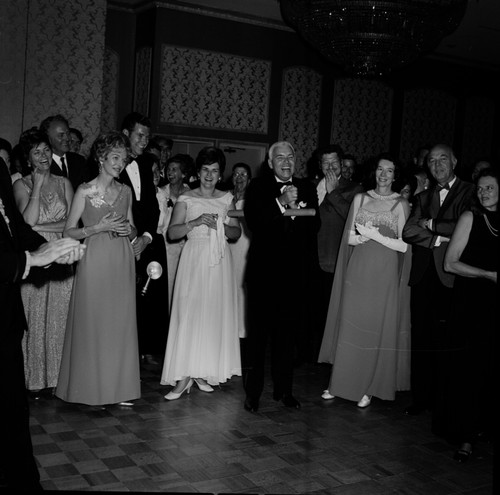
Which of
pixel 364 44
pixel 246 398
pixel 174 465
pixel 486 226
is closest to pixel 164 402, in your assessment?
pixel 246 398

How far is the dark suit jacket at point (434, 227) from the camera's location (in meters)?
4.16

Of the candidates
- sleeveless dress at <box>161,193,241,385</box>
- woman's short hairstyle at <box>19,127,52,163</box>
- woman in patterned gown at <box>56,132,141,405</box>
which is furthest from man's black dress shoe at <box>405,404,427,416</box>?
woman's short hairstyle at <box>19,127,52,163</box>

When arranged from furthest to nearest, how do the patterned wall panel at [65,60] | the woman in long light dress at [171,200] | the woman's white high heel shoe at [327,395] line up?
1. the patterned wall panel at [65,60]
2. the woman in long light dress at [171,200]
3. the woman's white high heel shoe at [327,395]

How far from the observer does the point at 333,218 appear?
17.3 ft

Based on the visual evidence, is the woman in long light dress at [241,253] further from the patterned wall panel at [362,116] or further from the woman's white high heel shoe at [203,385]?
the patterned wall panel at [362,116]

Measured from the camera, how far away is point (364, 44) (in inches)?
173

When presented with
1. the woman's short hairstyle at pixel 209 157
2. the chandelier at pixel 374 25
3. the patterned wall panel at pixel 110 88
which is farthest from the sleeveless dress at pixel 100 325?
the patterned wall panel at pixel 110 88

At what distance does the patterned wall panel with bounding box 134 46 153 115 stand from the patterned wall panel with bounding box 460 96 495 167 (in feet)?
17.3

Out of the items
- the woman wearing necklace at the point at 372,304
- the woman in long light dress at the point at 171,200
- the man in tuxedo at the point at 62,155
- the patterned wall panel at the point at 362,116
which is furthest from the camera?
the patterned wall panel at the point at 362,116

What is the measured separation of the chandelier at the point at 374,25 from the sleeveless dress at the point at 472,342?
1.28 m

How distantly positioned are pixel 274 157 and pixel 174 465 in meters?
1.89

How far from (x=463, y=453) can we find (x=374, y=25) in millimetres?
2448

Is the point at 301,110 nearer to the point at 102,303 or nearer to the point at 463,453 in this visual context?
the point at 102,303

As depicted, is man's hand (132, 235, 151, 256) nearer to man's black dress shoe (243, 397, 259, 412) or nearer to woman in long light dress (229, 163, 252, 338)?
man's black dress shoe (243, 397, 259, 412)
